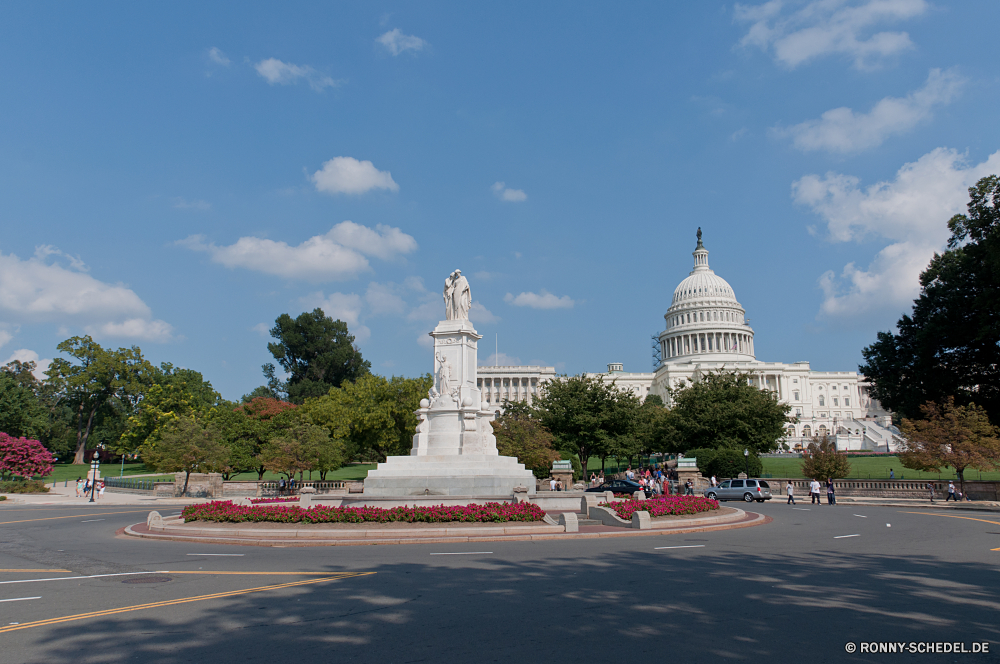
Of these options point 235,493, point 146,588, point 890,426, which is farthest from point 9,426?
point 890,426

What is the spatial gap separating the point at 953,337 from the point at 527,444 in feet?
111

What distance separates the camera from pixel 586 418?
178 feet

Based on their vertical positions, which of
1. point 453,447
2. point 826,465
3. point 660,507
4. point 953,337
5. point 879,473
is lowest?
point 879,473

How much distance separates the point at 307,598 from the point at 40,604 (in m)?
3.94

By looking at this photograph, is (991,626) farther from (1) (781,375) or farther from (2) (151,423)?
(1) (781,375)

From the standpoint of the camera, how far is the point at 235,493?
43.6m

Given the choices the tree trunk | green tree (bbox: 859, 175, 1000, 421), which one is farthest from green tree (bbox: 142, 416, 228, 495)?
green tree (bbox: 859, 175, 1000, 421)

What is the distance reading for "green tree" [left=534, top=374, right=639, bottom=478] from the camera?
54469 millimetres

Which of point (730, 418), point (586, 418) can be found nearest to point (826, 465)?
point (730, 418)

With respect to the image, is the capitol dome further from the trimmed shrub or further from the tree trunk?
the trimmed shrub

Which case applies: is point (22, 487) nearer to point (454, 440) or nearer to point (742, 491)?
point (454, 440)

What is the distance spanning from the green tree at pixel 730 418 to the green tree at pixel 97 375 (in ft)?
204

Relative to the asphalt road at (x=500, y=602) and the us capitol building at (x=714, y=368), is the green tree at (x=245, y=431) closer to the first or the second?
the asphalt road at (x=500, y=602)

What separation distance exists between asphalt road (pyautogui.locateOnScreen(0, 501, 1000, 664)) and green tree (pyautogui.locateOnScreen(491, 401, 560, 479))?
Answer: 3060 cm
